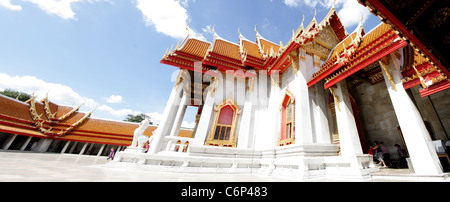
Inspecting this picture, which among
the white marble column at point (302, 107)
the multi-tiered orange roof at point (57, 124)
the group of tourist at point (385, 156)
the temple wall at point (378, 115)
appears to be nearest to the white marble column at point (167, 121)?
the white marble column at point (302, 107)

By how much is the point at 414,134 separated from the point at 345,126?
1662 millimetres

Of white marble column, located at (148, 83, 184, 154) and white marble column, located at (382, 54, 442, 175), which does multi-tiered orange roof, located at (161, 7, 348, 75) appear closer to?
white marble column, located at (148, 83, 184, 154)

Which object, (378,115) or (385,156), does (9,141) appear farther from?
(378,115)

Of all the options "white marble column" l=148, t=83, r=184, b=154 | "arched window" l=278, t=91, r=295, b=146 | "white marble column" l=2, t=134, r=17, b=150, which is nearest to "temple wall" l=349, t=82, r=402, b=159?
"arched window" l=278, t=91, r=295, b=146

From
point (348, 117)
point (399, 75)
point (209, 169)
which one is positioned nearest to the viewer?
point (399, 75)

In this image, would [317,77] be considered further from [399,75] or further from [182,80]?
[182,80]

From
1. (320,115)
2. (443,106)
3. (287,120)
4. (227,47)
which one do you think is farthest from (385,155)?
(227,47)

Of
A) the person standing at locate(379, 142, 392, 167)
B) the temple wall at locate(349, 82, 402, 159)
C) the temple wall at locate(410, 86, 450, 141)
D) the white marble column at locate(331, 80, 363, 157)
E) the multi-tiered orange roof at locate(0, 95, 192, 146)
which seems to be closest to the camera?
the white marble column at locate(331, 80, 363, 157)

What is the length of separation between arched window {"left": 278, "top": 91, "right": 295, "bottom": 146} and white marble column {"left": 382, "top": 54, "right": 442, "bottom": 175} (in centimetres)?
292

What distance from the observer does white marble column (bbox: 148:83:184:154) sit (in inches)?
257
